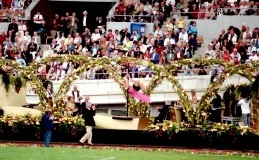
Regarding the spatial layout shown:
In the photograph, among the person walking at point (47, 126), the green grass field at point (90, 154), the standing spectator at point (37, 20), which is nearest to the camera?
the green grass field at point (90, 154)

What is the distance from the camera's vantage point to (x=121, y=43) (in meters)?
51.9

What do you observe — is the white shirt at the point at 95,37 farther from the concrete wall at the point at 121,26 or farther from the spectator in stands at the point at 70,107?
the spectator in stands at the point at 70,107

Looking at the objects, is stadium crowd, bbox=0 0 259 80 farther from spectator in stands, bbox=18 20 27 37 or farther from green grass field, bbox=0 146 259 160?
green grass field, bbox=0 146 259 160

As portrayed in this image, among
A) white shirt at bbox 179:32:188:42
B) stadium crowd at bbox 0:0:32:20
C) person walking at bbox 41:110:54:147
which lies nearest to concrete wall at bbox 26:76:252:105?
white shirt at bbox 179:32:188:42

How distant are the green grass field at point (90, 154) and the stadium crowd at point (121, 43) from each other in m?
7.15

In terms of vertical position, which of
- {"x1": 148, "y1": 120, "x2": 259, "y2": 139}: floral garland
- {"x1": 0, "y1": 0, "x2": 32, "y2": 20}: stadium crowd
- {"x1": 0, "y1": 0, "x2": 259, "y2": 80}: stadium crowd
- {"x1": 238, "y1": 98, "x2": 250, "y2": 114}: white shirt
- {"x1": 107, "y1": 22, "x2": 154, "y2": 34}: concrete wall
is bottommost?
{"x1": 148, "y1": 120, "x2": 259, "y2": 139}: floral garland

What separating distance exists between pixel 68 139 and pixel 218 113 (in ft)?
18.5

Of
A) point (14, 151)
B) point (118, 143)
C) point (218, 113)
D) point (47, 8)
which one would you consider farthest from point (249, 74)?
point (47, 8)

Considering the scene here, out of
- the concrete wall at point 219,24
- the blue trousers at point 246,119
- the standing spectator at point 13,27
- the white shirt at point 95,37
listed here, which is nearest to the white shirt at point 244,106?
the blue trousers at point 246,119

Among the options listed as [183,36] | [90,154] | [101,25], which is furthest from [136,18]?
[90,154]

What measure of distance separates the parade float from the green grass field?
7.20 feet

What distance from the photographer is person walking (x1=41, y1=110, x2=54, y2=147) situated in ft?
133

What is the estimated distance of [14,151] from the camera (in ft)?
126

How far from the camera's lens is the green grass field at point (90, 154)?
36.4 meters
